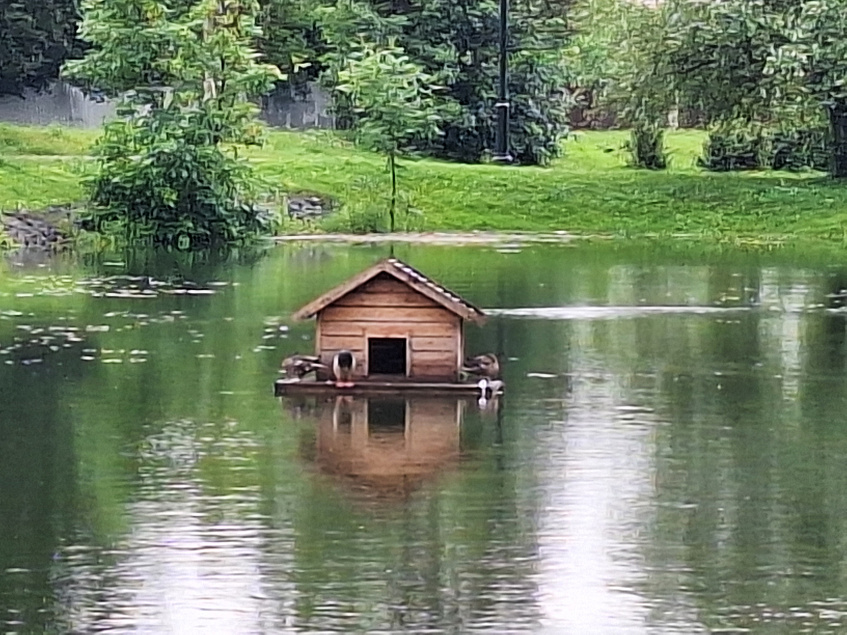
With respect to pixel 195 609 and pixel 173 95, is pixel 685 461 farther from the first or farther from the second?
pixel 173 95

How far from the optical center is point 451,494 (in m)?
12.0

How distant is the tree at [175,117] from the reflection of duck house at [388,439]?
18116 millimetres

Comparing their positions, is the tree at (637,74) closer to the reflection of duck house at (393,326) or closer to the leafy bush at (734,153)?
the leafy bush at (734,153)

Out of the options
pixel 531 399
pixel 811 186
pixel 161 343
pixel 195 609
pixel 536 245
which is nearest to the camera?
pixel 195 609

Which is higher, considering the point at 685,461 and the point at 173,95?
the point at 173,95

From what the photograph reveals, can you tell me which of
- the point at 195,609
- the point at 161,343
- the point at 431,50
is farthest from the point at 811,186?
the point at 195,609

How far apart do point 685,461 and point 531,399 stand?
2.88 meters

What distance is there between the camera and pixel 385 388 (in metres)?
15.8

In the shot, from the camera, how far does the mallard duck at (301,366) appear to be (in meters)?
16.1

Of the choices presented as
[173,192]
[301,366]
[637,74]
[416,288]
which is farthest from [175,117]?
→ [416,288]

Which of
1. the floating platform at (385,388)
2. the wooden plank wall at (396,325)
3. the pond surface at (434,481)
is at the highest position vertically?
the wooden plank wall at (396,325)

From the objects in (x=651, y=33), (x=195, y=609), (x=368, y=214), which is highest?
(x=651, y=33)

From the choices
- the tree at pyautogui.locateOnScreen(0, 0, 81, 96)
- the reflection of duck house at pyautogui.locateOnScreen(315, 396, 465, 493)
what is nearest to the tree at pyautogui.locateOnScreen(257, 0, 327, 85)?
the tree at pyautogui.locateOnScreen(0, 0, 81, 96)

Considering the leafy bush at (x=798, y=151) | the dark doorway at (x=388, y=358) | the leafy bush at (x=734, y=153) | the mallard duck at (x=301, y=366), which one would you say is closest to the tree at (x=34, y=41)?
the leafy bush at (x=734, y=153)
